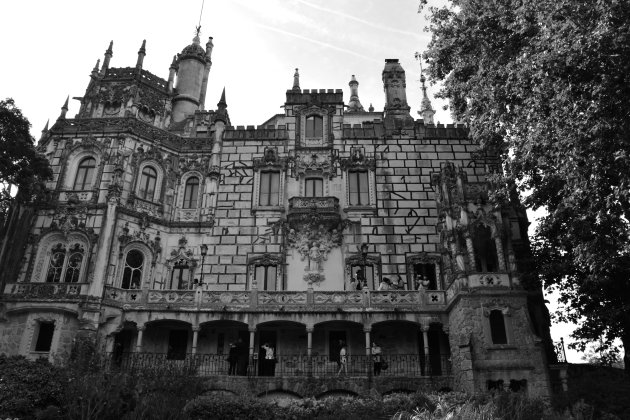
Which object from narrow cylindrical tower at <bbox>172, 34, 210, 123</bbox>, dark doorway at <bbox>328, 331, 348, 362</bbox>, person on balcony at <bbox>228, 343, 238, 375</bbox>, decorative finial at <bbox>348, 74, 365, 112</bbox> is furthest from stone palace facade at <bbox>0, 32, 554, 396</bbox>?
decorative finial at <bbox>348, 74, 365, 112</bbox>

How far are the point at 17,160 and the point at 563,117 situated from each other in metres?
24.3

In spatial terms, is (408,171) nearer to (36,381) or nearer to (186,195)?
(186,195)

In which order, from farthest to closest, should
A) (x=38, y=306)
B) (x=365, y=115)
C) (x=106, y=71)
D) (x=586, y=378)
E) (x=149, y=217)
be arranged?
(x=365, y=115) → (x=106, y=71) → (x=149, y=217) → (x=38, y=306) → (x=586, y=378)

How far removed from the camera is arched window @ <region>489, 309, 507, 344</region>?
891 inches

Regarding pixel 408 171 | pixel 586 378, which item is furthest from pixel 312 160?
pixel 586 378

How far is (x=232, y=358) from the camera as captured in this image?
23.7 meters

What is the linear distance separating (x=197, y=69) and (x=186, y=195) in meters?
11.0

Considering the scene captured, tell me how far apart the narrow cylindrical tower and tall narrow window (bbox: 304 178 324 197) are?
10.4 metres

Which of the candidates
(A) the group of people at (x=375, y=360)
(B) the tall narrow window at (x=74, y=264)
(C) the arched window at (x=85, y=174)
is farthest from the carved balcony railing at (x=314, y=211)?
(C) the arched window at (x=85, y=174)

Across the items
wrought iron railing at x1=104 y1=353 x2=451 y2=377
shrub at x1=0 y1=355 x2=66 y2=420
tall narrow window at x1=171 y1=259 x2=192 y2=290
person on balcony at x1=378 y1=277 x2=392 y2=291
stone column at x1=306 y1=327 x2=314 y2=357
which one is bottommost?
shrub at x1=0 y1=355 x2=66 y2=420

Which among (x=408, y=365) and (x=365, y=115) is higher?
(x=365, y=115)

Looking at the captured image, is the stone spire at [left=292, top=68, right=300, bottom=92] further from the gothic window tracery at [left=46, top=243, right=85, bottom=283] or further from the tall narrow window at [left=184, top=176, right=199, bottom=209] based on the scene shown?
the gothic window tracery at [left=46, top=243, right=85, bottom=283]

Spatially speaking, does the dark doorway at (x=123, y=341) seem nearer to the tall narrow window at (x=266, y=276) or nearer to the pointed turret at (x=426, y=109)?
the tall narrow window at (x=266, y=276)

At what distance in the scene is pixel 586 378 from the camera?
2003 cm
